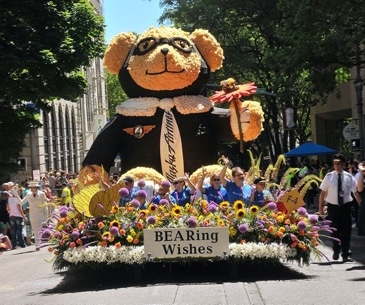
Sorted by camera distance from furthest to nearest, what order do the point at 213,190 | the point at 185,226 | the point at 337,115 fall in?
the point at 337,115 → the point at 213,190 → the point at 185,226

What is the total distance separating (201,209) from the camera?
1039cm

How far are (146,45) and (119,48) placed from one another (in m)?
0.61

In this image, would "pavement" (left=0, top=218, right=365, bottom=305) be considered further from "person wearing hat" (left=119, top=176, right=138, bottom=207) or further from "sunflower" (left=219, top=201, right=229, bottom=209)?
"person wearing hat" (left=119, top=176, right=138, bottom=207)

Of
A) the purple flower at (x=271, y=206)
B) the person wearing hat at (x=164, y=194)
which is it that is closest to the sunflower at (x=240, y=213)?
the purple flower at (x=271, y=206)

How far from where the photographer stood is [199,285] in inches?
377

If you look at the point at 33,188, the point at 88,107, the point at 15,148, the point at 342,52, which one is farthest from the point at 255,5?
the point at 88,107

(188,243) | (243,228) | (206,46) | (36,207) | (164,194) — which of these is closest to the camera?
(188,243)

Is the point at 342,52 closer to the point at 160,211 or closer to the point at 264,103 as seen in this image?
the point at 160,211

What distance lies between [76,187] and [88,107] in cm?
5281

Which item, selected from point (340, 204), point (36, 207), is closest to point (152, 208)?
point (340, 204)

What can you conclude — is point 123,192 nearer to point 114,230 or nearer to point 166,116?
point 114,230

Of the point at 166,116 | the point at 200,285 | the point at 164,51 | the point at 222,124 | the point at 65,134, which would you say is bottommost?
the point at 200,285

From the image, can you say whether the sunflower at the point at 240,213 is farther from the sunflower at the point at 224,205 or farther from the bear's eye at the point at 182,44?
the bear's eye at the point at 182,44

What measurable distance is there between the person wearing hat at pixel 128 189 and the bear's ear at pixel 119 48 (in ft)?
7.92
